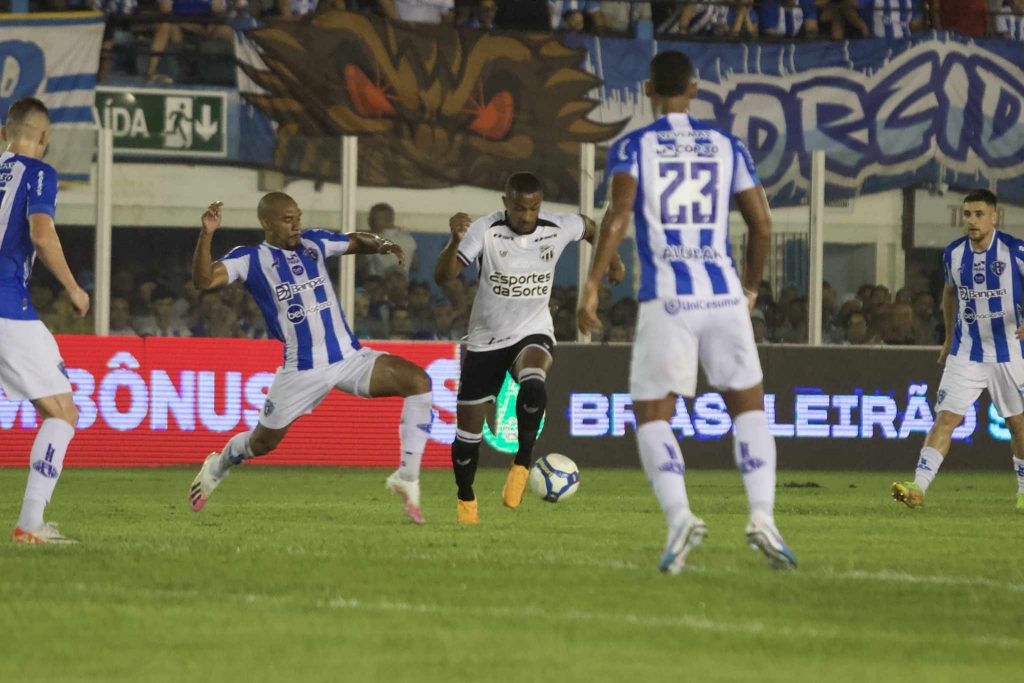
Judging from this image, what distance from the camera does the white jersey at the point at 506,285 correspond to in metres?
10.3

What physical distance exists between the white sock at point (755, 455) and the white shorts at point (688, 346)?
0.15 meters

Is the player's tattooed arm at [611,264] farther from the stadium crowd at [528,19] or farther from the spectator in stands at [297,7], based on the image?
the spectator in stands at [297,7]

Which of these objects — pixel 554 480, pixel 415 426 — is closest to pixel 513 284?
pixel 415 426

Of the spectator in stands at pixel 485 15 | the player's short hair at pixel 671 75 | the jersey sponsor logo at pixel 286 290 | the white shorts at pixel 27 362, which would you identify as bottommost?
the white shorts at pixel 27 362

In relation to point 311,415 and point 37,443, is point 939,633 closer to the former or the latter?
point 37,443

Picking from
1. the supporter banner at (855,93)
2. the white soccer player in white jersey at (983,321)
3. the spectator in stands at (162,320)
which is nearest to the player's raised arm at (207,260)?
the white soccer player in white jersey at (983,321)

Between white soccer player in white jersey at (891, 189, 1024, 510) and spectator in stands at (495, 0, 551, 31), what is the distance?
781 centimetres

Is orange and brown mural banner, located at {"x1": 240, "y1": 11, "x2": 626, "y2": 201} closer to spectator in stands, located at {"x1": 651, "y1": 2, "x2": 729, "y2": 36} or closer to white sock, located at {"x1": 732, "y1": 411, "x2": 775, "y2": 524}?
spectator in stands, located at {"x1": 651, "y1": 2, "x2": 729, "y2": 36}

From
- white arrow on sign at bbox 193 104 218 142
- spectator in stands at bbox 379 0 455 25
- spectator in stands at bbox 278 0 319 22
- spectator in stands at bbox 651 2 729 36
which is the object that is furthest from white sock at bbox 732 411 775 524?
spectator in stands at bbox 651 2 729 36

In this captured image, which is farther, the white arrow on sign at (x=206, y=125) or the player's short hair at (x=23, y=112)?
the white arrow on sign at (x=206, y=125)

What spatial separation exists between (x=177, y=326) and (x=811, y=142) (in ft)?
22.6

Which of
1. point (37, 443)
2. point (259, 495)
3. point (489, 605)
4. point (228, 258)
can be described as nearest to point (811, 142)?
point (259, 495)

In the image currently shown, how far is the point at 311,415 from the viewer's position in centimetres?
1584

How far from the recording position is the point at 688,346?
7184 mm
